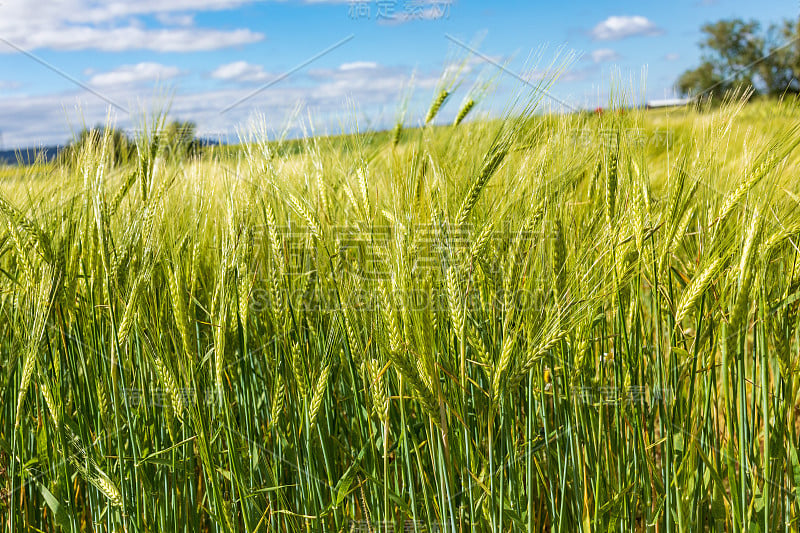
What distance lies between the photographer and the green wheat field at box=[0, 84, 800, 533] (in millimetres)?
926

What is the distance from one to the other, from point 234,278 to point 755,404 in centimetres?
95

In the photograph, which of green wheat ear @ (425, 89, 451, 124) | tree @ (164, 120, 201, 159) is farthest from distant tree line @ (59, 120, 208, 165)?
green wheat ear @ (425, 89, 451, 124)

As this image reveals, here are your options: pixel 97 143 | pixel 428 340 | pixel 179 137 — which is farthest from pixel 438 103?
pixel 428 340

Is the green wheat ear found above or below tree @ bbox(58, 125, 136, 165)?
above

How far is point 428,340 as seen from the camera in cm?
87

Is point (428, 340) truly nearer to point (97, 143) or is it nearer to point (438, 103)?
point (97, 143)

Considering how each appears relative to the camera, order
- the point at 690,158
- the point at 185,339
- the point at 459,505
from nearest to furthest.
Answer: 1. the point at 185,339
2. the point at 459,505
3. the point at 690,158

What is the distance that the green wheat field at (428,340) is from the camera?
3.04 feet

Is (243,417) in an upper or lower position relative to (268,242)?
lower

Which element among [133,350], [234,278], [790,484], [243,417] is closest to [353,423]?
[243,417]

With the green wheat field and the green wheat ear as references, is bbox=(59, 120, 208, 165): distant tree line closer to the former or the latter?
the green wheat field

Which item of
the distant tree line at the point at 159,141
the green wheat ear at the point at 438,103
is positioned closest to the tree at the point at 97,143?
the distant tree line at the point at 159,141

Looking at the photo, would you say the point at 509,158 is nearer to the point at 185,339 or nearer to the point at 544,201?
the point at 544,201

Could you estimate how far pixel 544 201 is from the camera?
3.29 ft
